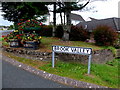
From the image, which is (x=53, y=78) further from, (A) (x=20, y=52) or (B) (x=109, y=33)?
(B) (x=109, y=33)

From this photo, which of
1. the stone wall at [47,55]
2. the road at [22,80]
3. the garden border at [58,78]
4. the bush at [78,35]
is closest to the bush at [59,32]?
the bush at [78,35]

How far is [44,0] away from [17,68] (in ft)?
14.9

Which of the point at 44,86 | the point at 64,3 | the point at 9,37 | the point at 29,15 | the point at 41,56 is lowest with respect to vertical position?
the point at 44,86

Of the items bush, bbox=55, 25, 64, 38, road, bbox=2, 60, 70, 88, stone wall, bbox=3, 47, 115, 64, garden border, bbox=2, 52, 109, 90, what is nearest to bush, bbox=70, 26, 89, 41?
bush, bbox=55, 25, 64, 38

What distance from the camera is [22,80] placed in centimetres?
321

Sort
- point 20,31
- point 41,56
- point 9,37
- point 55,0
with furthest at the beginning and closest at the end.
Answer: point 55,0 → point 20,31 → point 9,37 → point 41,56

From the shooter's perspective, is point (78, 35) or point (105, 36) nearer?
point (105, 36)

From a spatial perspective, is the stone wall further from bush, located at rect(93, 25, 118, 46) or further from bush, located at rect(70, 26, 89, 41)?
bush, located at rect(70, 26, 89, 41)

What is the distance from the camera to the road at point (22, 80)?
2.95m

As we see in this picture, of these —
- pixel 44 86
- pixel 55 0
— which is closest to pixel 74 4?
pixel 55 0

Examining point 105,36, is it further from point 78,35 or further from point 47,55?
point 47,55

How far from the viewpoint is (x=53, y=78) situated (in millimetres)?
3453

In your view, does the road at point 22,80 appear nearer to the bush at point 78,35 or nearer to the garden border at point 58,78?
the garden border at point 58,78

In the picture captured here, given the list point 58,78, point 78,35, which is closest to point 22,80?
point 58,78
